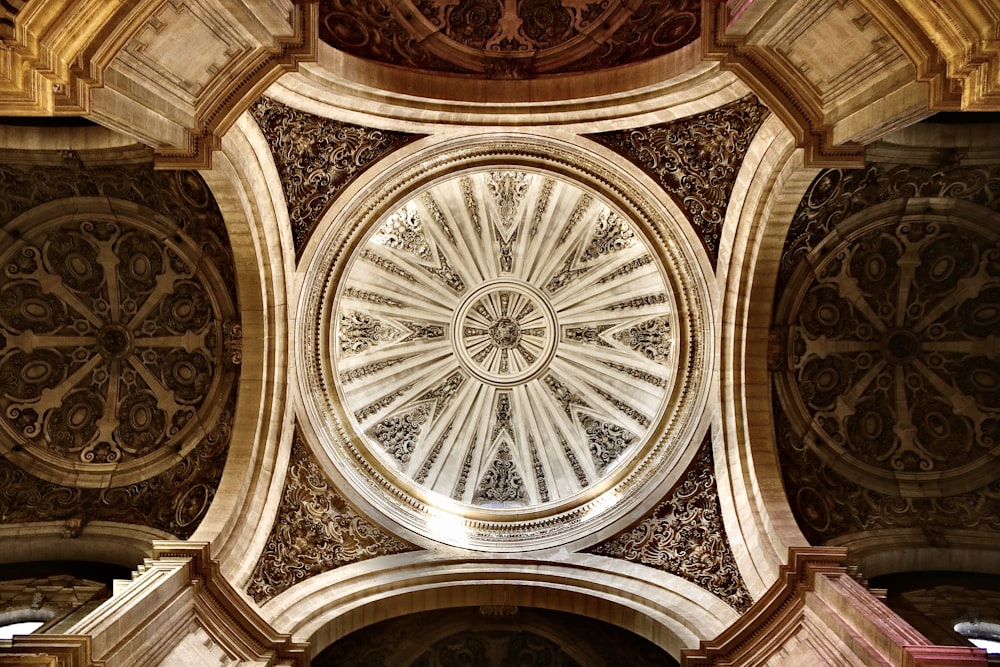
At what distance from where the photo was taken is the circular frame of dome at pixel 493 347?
40.4 ft

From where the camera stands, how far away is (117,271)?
11469 millimetres

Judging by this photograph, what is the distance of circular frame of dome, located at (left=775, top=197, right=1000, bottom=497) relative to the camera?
11.1 metres

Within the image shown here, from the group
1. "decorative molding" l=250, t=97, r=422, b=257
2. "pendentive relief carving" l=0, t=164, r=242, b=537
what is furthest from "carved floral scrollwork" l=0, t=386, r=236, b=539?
"decorative molding" l=250, t=97, r=422, b=257

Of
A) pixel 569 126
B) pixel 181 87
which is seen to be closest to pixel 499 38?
pixel 569 126

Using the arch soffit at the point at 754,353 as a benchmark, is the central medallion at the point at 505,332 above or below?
above

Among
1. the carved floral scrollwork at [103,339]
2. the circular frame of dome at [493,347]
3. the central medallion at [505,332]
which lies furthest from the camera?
the central medallion at [505,332]

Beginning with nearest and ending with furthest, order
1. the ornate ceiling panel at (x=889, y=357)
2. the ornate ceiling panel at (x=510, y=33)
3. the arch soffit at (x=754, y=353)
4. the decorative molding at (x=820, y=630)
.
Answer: the decorative molding at (x=820, y=630) < the ornate ceiling panel at (x=510, y=33) < the arch soffit at (x=754, y=353) < the ornate ceiling panel at (x=889, y=357)

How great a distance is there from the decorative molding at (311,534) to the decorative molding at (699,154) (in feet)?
22.1

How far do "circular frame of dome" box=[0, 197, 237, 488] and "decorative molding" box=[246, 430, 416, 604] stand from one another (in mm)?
1599

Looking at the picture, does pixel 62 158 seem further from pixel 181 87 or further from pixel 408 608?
pixel 408 608

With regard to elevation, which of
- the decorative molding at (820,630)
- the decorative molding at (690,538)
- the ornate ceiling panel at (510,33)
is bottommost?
the decorative molding at (820,630)

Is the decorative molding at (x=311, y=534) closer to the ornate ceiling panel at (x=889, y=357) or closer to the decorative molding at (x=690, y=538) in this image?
the decorative molding at (x=690, y=538)

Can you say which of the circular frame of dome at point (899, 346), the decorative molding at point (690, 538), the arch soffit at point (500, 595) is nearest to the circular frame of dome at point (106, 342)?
the arch soffit at point (500, 595)

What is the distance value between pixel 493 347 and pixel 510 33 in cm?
741
